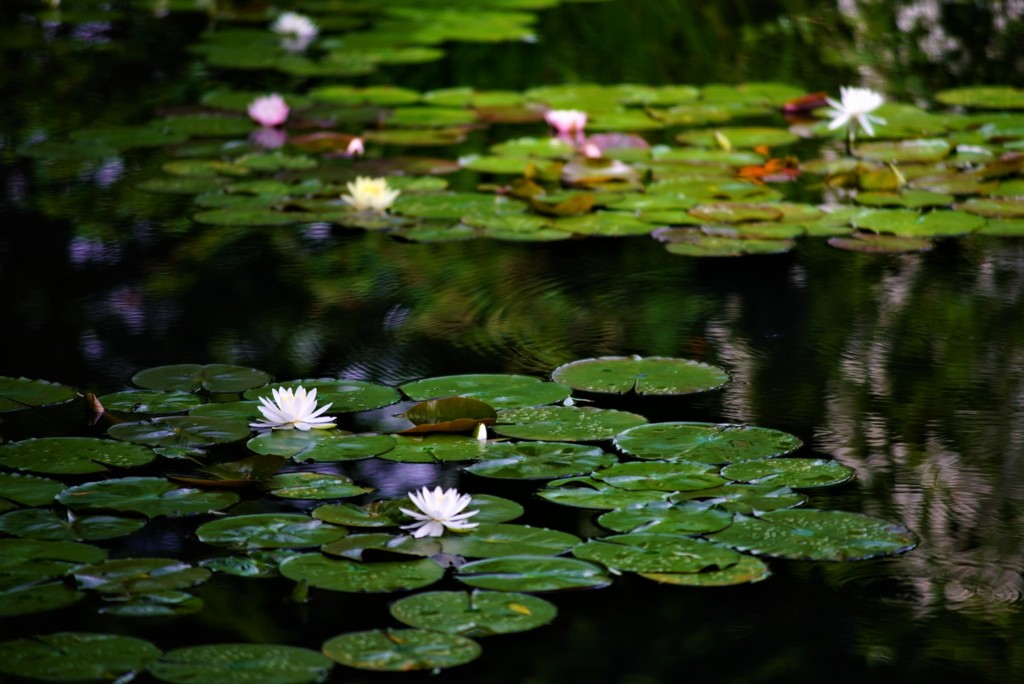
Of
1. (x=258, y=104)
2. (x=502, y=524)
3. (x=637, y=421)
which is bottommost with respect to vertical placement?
(x=502, y=524)

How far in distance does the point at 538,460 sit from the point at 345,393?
1.63ft

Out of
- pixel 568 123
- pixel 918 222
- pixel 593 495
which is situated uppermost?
pixel 568 123

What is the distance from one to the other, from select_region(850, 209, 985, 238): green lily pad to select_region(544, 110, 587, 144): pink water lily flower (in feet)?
3.71

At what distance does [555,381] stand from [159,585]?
1.02 meters

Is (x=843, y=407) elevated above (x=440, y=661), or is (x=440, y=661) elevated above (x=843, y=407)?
(x=843, y=407)

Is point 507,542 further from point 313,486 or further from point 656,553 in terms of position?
point 313,486

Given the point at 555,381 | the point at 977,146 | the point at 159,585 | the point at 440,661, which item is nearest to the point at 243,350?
the point at 555,381

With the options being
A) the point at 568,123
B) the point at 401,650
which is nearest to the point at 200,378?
the point at 401,650

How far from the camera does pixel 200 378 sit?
288 centimetres

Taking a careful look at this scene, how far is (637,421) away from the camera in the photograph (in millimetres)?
2645

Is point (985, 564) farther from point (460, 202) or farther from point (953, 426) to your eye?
point (460, 202)

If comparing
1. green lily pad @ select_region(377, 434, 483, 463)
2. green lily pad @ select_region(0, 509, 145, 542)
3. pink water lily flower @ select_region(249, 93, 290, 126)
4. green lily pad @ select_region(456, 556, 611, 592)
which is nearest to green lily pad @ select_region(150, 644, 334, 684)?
green lily pad @ select_region(456, 556, 611, 592)

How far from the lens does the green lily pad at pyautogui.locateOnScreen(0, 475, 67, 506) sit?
91.2 inches

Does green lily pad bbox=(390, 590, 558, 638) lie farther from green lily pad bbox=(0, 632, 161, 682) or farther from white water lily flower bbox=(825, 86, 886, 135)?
white water lily flower bbox=(825, 86, 886, 135)
